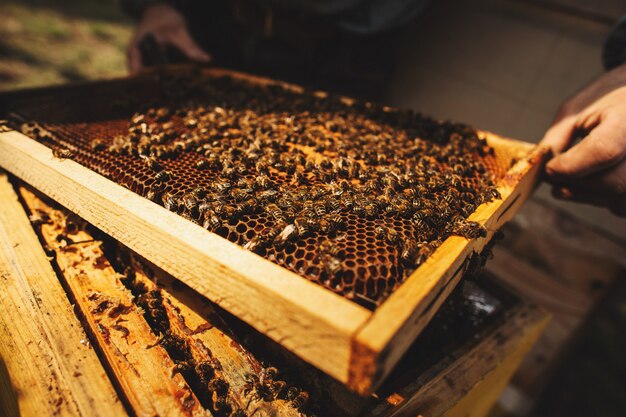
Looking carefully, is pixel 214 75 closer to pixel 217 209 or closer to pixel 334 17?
pixel 334 17

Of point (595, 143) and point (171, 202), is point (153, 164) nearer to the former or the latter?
point (171, 202)

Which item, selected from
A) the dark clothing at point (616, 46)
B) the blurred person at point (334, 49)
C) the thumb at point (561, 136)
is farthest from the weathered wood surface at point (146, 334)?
Result: the dark clothing at point (616, 46)

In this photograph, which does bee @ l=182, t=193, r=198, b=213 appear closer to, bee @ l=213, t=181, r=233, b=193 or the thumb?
bee @ l=213, t=181, r=233, b=193

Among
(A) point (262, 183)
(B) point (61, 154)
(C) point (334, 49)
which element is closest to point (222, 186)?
(A) point (262, 183)

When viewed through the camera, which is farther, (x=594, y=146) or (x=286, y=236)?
(x=594, y=146)

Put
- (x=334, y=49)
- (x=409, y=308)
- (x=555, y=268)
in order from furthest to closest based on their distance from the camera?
(x=334, y=49)
(x=555, y=268)
(x=409, y=308)

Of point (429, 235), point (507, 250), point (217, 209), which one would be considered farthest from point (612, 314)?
point (217, 209)

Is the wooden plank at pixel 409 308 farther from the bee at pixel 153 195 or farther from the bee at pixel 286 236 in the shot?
Result: the bee at pixel 153 195
